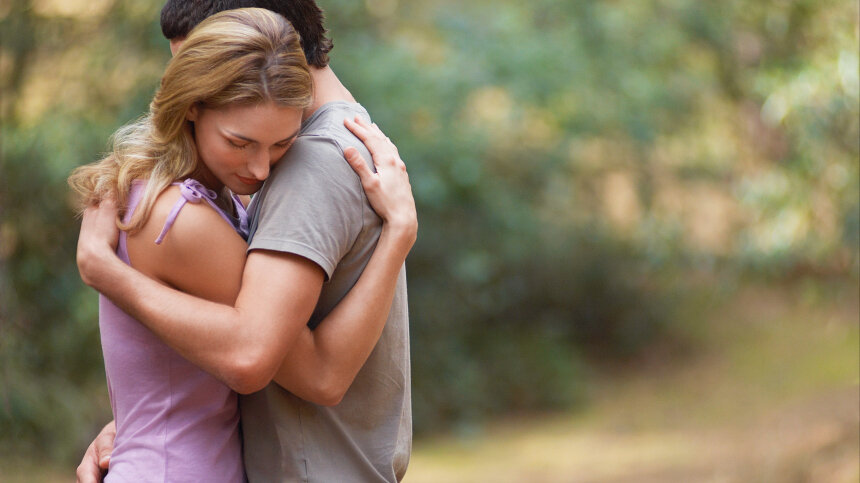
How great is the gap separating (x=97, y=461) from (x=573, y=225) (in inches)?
373

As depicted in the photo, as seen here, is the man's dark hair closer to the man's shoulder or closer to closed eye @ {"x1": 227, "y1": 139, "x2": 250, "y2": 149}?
the man's shoulder

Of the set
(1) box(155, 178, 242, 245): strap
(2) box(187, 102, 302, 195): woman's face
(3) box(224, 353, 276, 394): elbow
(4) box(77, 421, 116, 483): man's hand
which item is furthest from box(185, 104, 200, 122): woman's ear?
(4) box(77, 421, 116, 483): man's hand

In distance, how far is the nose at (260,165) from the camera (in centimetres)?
179

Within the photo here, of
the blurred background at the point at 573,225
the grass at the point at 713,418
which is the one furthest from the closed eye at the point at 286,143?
the grass at the point at 713,418

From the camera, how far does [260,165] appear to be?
1.79 m

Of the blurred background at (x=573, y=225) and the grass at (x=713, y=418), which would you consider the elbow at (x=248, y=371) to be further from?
the grass at (x=713, y=418)

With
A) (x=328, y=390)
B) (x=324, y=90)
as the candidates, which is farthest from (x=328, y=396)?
(x=324, y=90)

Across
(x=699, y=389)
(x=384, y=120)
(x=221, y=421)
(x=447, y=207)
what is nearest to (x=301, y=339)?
(x=221, y=421)

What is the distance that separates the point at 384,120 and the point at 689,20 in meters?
4.22

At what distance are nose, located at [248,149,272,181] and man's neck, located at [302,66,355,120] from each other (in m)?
0.23

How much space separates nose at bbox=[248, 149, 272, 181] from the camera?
1790mm

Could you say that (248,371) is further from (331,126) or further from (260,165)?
(331,126)

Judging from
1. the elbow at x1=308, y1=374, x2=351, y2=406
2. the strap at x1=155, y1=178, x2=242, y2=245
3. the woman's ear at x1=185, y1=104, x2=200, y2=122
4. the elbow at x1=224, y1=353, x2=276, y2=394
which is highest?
the woman's ear at x1=185, y1=104, x2=200, y2=122

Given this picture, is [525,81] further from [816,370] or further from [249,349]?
[249,349]
